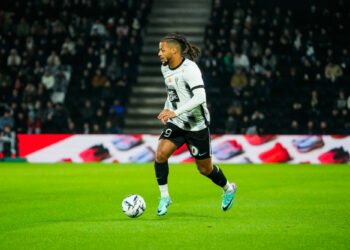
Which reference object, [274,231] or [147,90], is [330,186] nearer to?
[274,231]

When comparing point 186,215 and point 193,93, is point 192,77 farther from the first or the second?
point 186,215

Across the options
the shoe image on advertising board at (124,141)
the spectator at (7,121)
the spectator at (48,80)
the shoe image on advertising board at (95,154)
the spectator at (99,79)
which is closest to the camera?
the shoe image on advertising board at (124,141)

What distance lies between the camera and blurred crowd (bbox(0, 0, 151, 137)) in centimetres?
2314

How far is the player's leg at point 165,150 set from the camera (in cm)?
840

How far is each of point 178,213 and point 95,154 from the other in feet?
41.7

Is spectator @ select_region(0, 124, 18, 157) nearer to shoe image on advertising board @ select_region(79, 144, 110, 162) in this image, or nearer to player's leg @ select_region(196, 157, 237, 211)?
shoe image on advertising board @ select_region(79, 144, 110, 162)

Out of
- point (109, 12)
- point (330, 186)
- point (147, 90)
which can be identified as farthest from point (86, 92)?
point (330, 186)

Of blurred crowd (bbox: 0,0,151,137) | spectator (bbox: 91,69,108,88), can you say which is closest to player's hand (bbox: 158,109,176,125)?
blurred crowd (bbox: 0,0,151,137)

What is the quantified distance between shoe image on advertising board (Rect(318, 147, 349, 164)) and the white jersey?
12482mm

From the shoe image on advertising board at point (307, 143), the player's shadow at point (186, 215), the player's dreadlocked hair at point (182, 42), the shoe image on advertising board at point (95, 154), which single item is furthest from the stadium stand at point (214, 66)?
the player's dreadlocked hair at point (182, 42)

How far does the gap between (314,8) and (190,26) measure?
17.7 feet

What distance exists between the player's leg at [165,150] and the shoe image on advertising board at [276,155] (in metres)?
12.3

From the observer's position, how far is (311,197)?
10.9 meters

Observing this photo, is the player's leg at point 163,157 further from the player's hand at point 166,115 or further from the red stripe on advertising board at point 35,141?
the red stripe on advertising board at point 35,141
